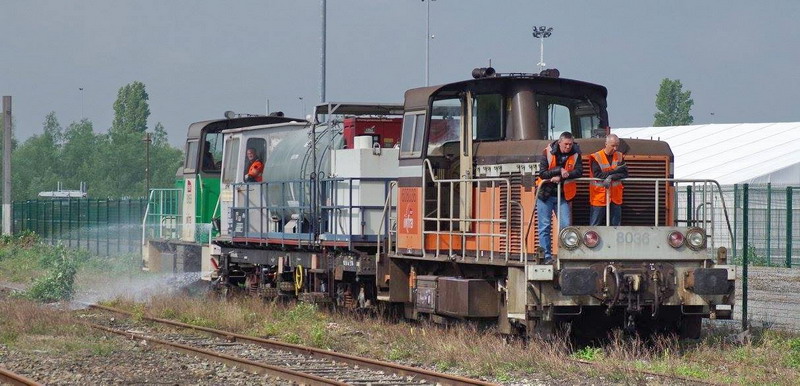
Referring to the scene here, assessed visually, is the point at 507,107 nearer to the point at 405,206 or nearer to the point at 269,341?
the point at 405,206

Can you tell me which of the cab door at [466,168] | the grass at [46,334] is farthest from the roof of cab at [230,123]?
the cab door at [466,168]

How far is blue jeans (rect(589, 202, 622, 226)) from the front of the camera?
513 inches

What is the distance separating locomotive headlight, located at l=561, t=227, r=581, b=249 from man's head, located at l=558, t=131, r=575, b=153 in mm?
900

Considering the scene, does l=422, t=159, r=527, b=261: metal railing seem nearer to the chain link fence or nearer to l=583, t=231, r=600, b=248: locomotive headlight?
l=583, t=231, r=600, b=248: locomotive headlight

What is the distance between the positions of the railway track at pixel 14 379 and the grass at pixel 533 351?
4060 mm

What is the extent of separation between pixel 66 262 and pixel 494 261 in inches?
533

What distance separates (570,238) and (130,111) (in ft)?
349

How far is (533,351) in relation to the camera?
41.4ft

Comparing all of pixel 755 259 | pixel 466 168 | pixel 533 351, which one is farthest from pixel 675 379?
pixel 755 259

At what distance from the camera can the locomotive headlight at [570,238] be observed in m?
12.7

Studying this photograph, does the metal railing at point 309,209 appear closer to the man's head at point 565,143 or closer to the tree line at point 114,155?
the man's head at point 565,143

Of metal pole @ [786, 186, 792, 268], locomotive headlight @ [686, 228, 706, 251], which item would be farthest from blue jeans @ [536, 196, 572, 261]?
metal pole @ [786, 186, 792, 268]

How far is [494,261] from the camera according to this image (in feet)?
44.1

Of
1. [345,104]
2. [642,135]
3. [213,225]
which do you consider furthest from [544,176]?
[642,135]
